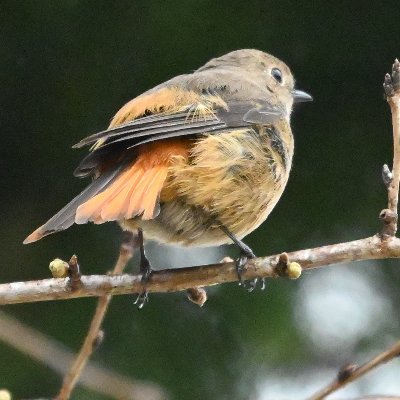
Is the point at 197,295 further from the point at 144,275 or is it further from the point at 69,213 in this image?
the point at 69,213

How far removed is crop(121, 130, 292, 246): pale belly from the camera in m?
3.57

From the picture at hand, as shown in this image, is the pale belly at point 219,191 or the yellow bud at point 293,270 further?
the pale belly at point 219,191

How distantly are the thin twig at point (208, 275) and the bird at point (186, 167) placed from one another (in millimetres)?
83

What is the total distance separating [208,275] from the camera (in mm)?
3404

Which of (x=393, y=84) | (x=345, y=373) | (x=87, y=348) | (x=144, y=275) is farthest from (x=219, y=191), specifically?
(x=345, y=373)

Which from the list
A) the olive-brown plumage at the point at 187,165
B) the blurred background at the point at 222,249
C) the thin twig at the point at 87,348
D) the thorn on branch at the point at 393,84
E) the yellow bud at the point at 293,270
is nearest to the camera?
the thin twig at the point at 87,348

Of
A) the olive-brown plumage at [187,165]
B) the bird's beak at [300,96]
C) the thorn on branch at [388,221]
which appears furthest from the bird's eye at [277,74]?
the thorn on branch at [388,221]

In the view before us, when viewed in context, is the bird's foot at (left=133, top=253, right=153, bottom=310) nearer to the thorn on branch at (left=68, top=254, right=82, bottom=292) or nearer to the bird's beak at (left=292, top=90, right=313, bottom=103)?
the thorn on branch at (left=68, top=254, right=82, bottom=292)

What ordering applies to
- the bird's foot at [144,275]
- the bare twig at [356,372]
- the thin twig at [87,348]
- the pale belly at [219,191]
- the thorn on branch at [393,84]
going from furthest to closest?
the pale belly at [219,191] → the bird's foot at [144,275] → the thorn on branch at [393,84] → the thin twig at [87,348] → the bare twig at [356,372]

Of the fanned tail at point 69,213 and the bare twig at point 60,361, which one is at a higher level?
the fanned tail at point 69,213

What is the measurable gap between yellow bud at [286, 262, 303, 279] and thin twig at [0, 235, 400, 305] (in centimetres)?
7

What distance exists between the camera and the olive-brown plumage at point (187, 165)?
3.32m

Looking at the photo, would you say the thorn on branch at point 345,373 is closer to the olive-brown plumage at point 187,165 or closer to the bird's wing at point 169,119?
the olive-brown plumage at point 187,165

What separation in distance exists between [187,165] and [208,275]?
1.28 feet
